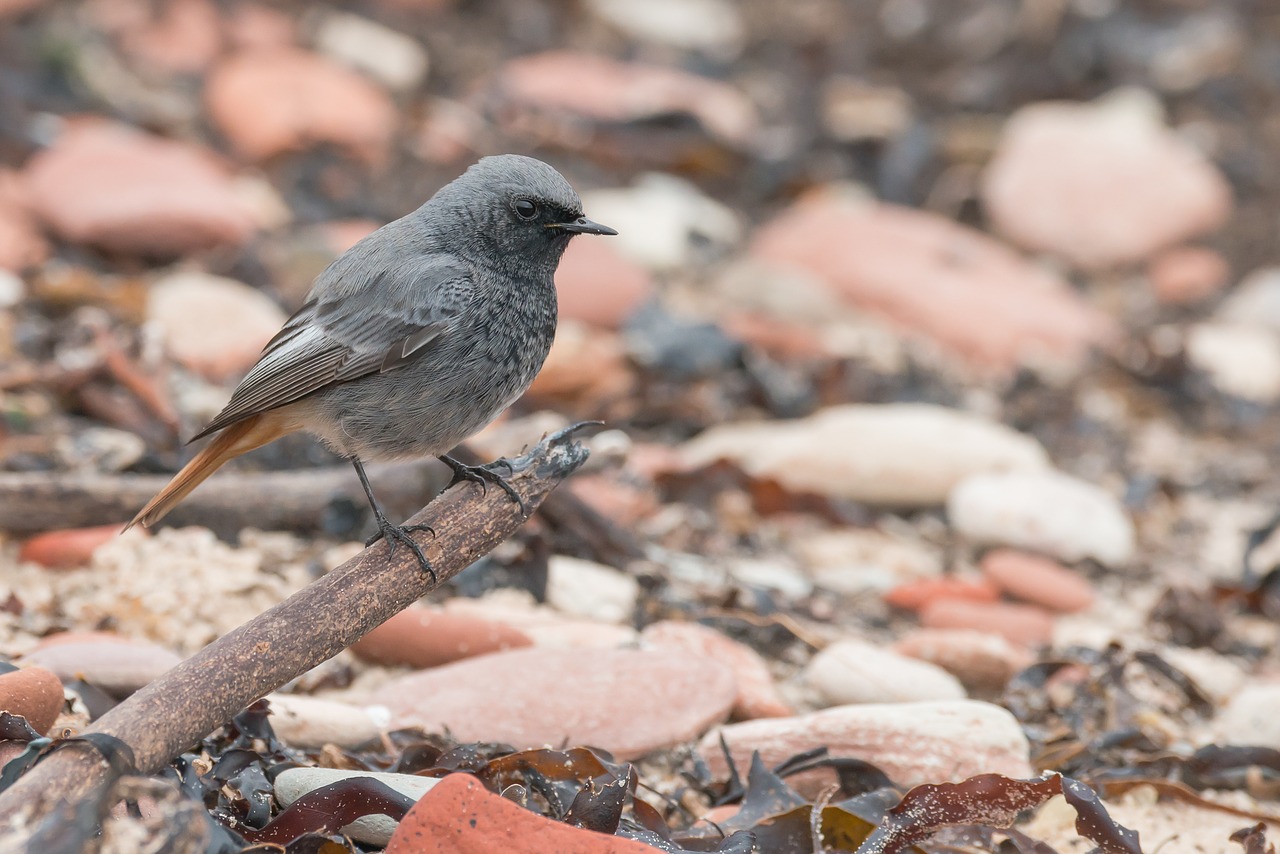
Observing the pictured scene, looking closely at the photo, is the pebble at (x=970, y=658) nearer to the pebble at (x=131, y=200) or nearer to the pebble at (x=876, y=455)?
the pebble at (x=876, y=455)

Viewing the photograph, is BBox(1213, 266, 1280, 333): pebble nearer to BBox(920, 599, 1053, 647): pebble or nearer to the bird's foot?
BBox(920, 599, 1053, 647): pebble

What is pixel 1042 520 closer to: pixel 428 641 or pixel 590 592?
pixel 590 592

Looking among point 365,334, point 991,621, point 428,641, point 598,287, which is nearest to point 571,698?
point 428,641

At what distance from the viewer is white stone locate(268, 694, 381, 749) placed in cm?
376

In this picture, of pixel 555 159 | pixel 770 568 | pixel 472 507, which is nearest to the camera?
pixel 472 507

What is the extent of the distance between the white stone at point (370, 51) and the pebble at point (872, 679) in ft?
21.4

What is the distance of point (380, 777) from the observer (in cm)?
330

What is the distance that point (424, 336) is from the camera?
4.05 meters

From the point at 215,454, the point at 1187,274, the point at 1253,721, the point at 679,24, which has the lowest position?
the point at 1253,721

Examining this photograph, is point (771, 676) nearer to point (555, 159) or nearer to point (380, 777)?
point (380, 777)

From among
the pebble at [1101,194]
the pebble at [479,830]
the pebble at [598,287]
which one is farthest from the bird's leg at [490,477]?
the pebble at [1101,194]

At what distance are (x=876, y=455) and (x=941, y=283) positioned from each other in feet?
7.68

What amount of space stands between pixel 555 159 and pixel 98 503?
521 centimetres

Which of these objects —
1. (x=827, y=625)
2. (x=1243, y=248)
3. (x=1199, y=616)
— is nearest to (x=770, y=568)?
(x=827, y=625)
